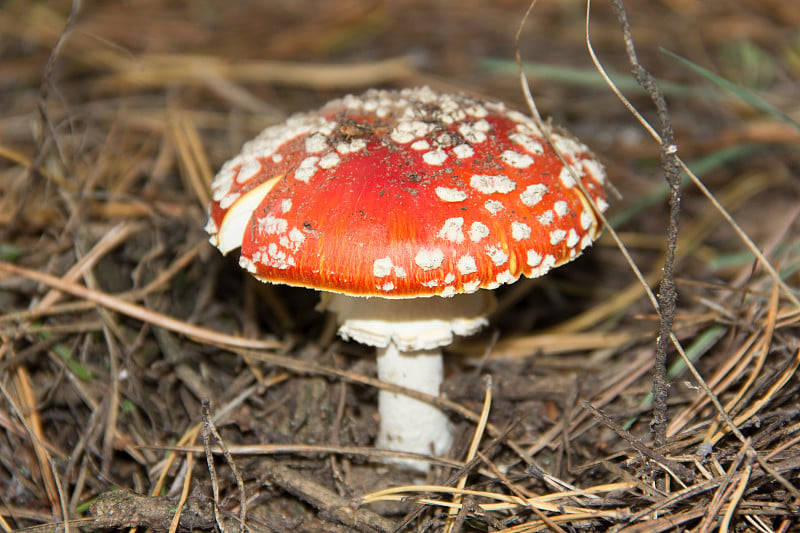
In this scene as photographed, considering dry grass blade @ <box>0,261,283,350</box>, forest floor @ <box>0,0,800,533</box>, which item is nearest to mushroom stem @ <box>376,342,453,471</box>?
forest floor @ <box>0,0,800,533</box>

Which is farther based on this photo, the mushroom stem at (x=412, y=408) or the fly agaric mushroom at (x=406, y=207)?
the mushroom stem at (x=412, y=408)

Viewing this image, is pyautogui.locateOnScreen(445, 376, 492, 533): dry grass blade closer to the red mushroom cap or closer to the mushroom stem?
the mushroom stem

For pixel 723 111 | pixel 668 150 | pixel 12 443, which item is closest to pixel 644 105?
pixel 723 111

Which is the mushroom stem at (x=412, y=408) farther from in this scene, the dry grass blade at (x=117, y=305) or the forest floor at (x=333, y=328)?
the dry grass blade at (x=117, y=305)

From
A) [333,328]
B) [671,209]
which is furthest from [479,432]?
[671,209]

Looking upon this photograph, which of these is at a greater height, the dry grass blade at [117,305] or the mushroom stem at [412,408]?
the dry grass blade at [117,305]

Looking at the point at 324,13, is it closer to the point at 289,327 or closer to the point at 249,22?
the point at 249,22

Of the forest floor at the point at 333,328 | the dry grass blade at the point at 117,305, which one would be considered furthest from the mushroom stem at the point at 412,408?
the dry grass blade at the point at 117,305
